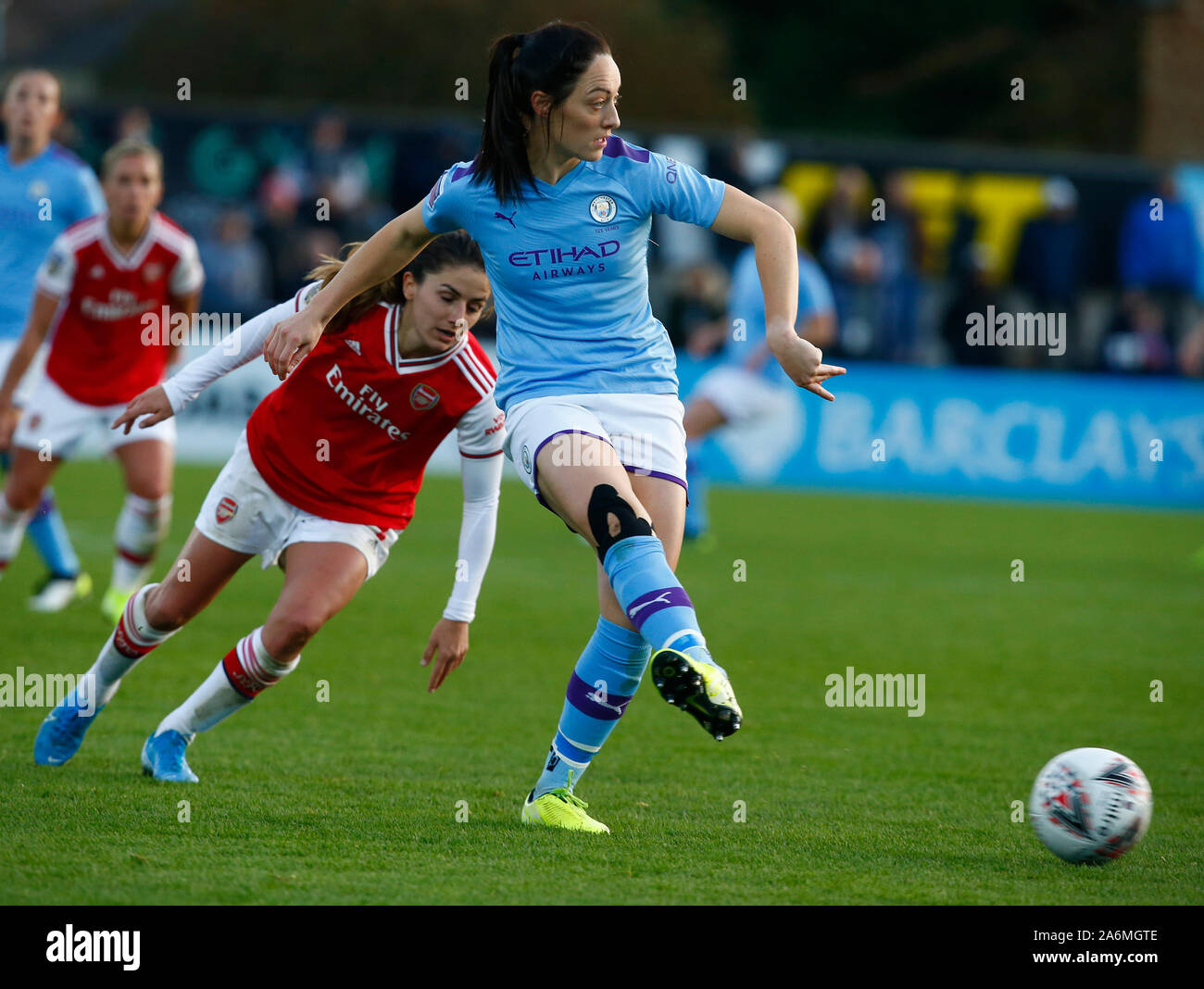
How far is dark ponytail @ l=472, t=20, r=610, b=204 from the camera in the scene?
4.29m

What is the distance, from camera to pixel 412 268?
16.3 ft

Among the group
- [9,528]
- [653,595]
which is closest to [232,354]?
[653,595]

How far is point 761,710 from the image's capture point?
22.7ft

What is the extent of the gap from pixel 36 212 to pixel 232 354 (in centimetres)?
481

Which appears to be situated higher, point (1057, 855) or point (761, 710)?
point (761, 710)

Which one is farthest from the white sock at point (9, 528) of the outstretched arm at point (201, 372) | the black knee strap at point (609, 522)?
the black knee strap at point (609, 522)

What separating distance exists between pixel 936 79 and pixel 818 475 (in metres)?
23.1

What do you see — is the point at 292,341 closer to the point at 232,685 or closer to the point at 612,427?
the point at 612,427

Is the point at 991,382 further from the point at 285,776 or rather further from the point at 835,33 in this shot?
the point at 835,33

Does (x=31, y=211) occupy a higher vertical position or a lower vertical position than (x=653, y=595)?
higher

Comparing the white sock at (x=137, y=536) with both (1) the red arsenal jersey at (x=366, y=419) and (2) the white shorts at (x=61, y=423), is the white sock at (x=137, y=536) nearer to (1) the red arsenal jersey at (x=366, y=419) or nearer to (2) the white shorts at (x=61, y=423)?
(2) the white shorts at (x=61, y=423)

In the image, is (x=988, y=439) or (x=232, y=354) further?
(x=988, y=439)

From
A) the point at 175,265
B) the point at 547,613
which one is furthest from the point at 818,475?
the point at 175,265

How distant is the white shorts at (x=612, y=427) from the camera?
14.4ft
